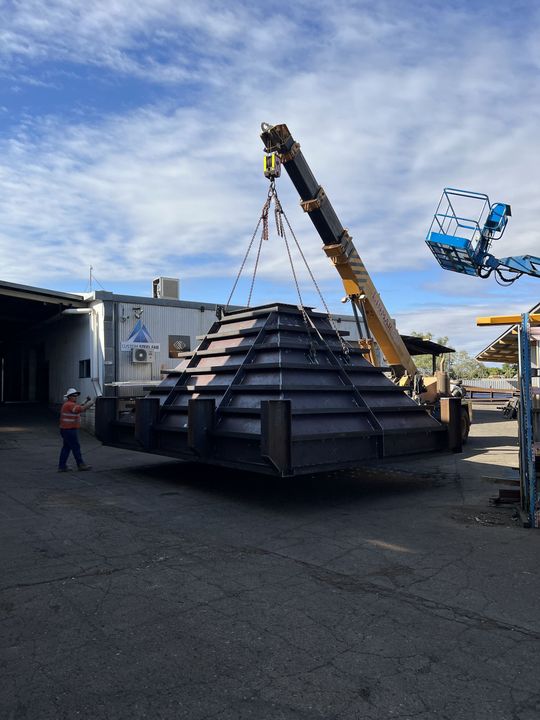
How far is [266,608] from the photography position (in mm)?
4164

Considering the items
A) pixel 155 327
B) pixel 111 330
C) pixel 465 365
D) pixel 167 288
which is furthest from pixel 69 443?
pixel 465 365

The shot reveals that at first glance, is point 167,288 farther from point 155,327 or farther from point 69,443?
point 69,443

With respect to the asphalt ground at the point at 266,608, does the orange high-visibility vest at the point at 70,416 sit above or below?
above

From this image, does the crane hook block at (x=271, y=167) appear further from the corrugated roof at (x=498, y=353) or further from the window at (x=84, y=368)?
the corrugated roof at (x=498, y=353)

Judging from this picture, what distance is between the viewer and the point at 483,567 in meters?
5.09

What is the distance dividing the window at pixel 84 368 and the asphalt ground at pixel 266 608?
11816 millimetres

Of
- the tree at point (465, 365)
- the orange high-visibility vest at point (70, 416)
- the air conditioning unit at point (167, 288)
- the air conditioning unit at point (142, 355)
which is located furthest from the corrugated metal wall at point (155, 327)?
the tree at point (465, 365)

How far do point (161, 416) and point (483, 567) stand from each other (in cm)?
583

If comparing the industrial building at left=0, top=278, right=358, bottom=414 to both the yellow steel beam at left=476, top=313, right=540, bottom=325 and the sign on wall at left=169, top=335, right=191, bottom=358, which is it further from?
the yellow steel beam at left=476, top=313, right=540, bottom=325

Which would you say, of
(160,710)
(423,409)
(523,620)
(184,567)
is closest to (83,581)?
(184,567)

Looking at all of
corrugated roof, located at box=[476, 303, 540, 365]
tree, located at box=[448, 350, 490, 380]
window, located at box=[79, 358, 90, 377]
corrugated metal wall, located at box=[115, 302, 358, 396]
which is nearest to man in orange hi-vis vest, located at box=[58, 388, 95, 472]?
corrugated metal wall, located at box=[115, 302, 358, 396]

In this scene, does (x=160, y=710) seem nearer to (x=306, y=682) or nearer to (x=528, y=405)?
(x=306, y=682)

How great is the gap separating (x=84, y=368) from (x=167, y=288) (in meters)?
Result: 4.10

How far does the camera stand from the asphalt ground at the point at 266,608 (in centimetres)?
300
